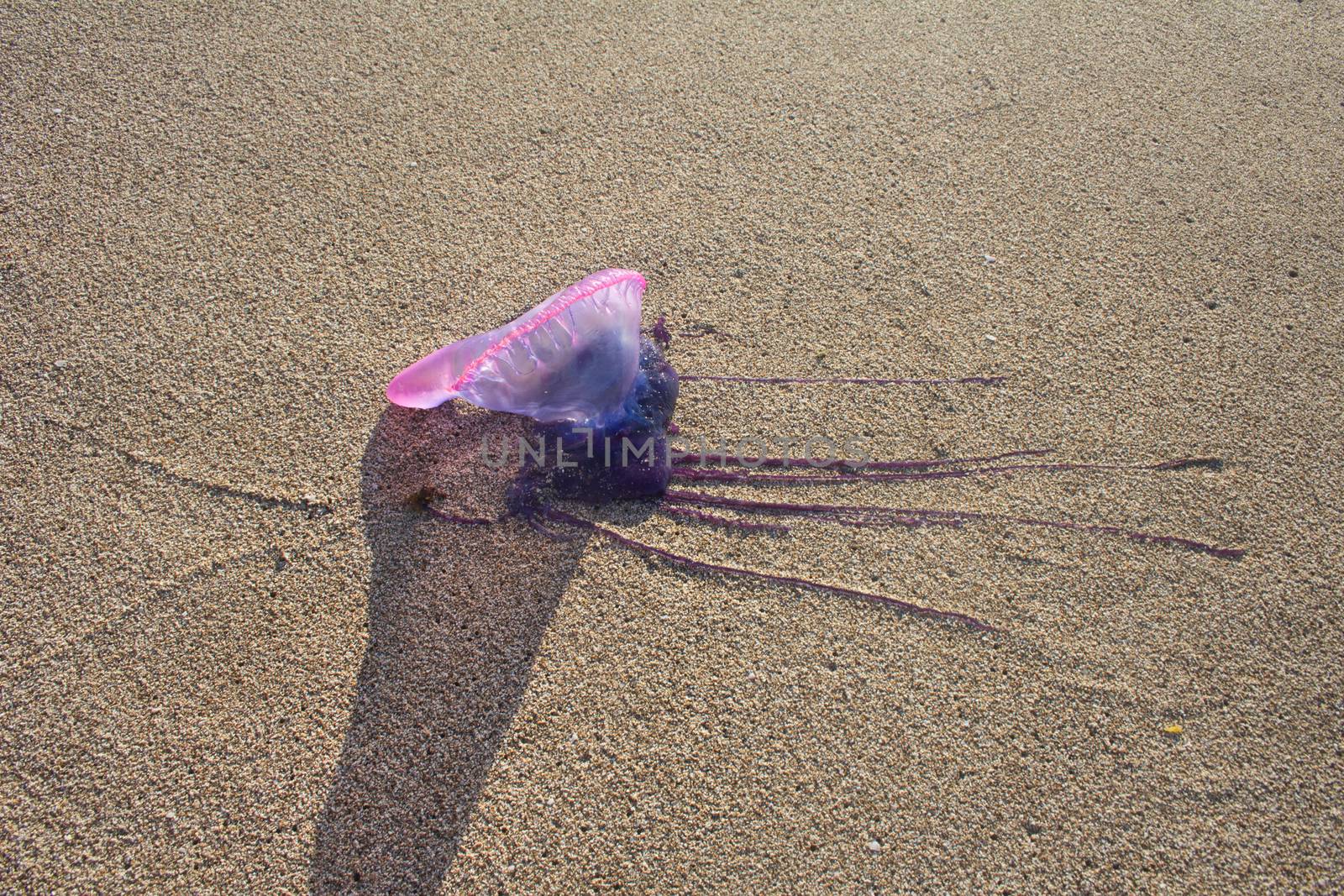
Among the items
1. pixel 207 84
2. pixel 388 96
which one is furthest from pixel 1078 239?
pixel 207 84

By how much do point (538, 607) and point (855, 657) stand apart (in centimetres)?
66

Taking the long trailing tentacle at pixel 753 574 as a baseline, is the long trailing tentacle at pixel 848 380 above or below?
above

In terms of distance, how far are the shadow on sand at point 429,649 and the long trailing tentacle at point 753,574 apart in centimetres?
6

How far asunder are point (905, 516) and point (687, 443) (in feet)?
1.76

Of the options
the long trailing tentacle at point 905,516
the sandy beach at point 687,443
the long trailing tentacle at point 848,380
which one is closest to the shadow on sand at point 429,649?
the sandy beach at point 687,443

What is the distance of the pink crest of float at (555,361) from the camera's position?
6.34 ft

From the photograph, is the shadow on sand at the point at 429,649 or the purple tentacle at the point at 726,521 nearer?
the shadow on sand at the point at 429,649

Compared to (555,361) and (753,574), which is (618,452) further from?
(753,574)

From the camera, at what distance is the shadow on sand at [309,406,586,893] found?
1680mm

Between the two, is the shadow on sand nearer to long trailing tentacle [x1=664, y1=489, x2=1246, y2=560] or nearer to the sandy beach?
the sandy beach

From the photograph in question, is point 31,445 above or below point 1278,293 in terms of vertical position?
below

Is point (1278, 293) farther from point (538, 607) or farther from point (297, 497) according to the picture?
point (297, 497)

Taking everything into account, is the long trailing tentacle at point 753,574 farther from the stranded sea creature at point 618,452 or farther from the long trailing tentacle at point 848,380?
the long trailing tentacle at point 848,380

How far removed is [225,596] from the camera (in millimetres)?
1953
